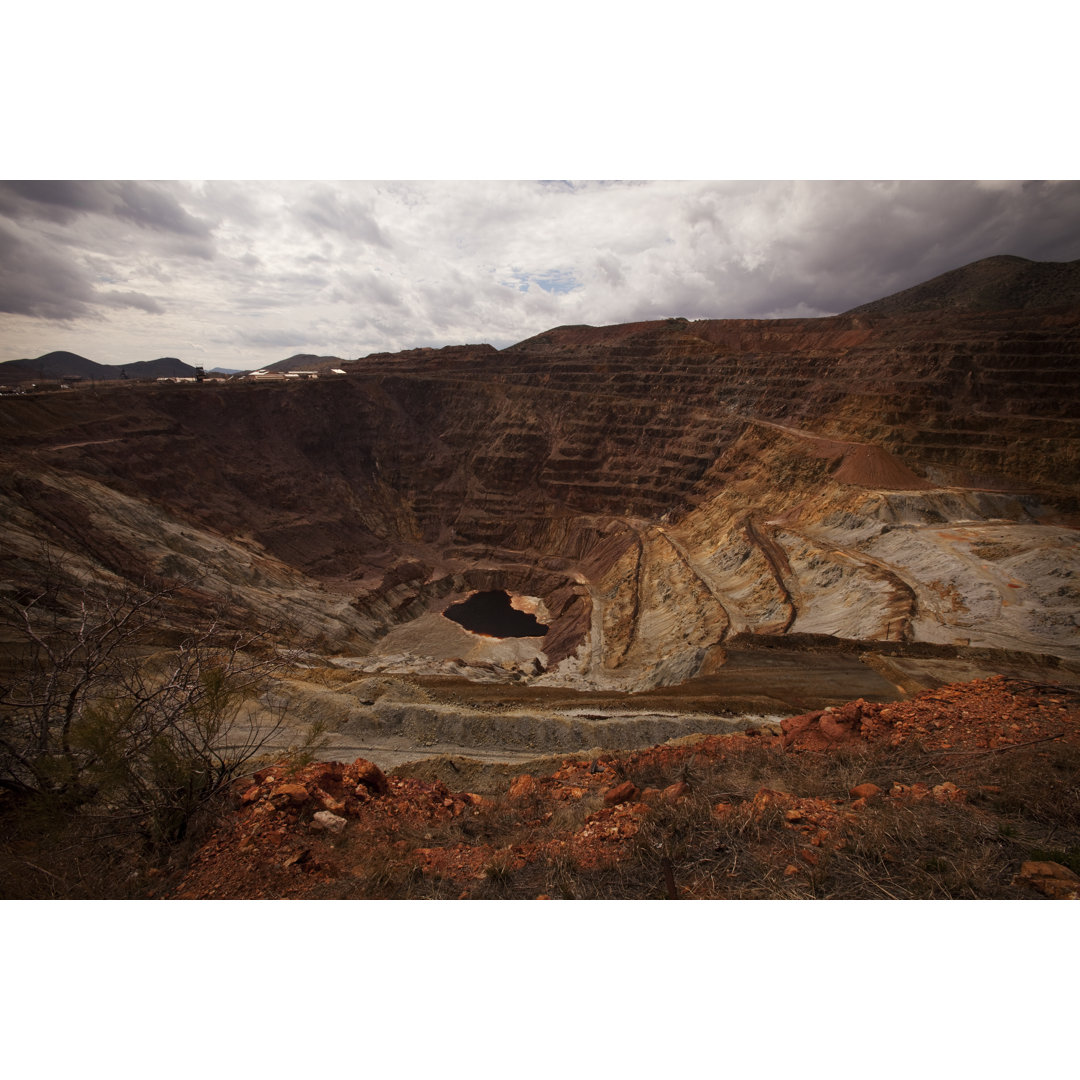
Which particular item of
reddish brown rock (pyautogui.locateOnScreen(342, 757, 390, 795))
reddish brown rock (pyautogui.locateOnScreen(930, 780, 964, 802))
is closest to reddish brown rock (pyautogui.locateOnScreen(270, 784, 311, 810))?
reddish brown rock (pyautogui.locateOnScreen(342, 757, 390, 795))

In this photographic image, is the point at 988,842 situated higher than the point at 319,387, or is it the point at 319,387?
the point at 319,387

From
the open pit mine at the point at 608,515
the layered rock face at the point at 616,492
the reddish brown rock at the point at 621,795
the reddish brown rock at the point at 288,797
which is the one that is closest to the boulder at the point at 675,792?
the reddish brown rock at the point at 621,795

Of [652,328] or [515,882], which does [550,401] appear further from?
[515,882]

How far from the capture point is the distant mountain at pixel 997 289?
3788 cm

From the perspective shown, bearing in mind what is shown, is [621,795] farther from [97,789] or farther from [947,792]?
[97,789]

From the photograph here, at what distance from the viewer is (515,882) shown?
5.84 metres

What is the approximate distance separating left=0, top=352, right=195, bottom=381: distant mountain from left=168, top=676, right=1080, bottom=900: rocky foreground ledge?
16.3 metres

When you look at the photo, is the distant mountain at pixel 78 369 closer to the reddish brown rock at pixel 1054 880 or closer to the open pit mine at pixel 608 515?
the open pit mine at pixel 608 515

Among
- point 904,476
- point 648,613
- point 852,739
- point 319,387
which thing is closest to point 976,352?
point 904,476

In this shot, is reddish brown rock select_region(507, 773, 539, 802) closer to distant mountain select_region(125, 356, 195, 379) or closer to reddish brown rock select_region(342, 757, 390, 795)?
reddish brown rock select_region(342, 757, 390, 795)

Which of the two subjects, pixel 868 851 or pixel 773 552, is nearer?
pixel 868 851

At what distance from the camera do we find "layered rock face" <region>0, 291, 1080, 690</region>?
23094mm

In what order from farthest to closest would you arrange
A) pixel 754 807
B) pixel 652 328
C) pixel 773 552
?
pixel 652 328, pixel 773 552, pixel 754 807

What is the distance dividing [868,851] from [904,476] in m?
33.3
